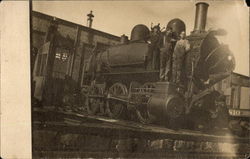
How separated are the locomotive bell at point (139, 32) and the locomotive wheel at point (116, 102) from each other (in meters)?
0.58

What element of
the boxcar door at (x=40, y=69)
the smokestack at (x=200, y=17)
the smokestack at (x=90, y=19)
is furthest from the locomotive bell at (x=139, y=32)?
the boxcar door at (x=40, y=69)

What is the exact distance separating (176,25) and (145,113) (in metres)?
1.11

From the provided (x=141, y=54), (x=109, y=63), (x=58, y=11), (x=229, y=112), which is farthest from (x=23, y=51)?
(x=229, y=112)

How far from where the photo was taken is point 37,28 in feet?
10.4

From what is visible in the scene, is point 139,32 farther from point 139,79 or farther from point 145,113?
point 145,113

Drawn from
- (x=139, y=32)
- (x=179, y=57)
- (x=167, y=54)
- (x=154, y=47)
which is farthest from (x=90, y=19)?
(x=179, y=57)

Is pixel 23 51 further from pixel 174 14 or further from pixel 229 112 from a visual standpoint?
pixel 229 112

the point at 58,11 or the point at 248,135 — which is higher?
the point at 58,11

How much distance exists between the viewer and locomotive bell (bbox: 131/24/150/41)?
372cm

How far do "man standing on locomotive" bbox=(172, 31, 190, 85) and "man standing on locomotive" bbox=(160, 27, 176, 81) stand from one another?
0.07m

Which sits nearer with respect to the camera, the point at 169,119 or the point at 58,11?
the point at 58,11

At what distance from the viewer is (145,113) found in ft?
12.7

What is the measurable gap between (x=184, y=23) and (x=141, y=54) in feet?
2.11

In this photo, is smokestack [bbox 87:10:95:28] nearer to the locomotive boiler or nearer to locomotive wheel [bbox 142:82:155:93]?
the locomotive boiler
